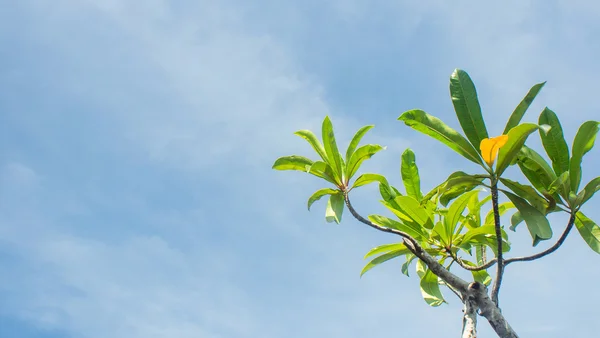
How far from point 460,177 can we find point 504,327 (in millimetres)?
995

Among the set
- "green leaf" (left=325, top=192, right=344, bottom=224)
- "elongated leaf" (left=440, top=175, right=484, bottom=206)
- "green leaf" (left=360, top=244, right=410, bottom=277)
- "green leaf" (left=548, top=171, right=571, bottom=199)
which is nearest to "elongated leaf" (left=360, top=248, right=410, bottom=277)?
"green leaf" (left=360, top=244, right=410, bottom=277)

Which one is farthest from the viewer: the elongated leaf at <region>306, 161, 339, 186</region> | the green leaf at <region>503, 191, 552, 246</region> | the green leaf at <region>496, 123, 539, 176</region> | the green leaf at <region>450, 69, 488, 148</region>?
the elongated leaf at <region>306, 161, 339, 186</region>

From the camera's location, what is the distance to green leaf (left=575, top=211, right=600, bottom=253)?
3.88 m

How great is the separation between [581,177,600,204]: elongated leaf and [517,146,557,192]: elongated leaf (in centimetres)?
23

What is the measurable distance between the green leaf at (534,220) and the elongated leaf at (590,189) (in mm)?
354

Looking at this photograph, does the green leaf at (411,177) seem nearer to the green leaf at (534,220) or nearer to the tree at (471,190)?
the tree at (471,190)

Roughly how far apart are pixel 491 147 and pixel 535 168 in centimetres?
51

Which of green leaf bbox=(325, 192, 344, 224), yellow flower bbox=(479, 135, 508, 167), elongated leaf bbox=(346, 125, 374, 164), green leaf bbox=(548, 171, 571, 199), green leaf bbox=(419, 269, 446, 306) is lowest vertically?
green leaf bbox=(419, 269, 446, 306)

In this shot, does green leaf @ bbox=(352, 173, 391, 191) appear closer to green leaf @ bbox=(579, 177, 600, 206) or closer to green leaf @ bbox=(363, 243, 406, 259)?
green leaf @ bbox=(363, 243, 406, 259)

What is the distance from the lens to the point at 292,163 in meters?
4.37

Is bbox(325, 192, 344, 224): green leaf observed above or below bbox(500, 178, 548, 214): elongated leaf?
above

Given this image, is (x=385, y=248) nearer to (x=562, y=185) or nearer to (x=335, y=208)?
(x=335, y=208)

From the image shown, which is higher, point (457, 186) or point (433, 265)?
point (457, 186)

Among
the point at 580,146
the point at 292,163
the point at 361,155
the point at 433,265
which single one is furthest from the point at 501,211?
the point at 292,163
